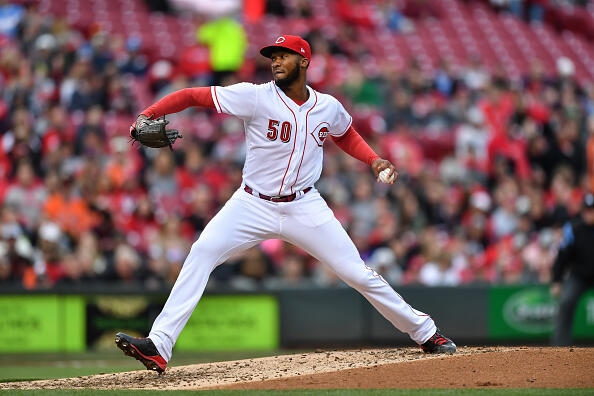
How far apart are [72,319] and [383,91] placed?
628 cm

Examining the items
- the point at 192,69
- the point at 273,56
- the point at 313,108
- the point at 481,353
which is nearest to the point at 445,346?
the point at 481,353

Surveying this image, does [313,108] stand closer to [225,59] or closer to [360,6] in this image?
[225,59]

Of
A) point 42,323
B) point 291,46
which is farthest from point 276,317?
point 291,46

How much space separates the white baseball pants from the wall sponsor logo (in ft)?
17.5

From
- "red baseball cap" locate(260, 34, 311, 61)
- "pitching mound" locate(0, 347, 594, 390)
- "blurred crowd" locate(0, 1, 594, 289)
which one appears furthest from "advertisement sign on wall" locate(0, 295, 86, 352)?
"red baseball cap" locate(260, 34, 311, 61)

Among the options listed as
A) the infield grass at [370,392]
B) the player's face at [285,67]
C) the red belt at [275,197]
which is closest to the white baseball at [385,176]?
the red belt at [275,197]

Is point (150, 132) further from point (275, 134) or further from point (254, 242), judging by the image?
point (254, 242)

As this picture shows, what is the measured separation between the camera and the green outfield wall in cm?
1034

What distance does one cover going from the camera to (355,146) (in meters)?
6.49

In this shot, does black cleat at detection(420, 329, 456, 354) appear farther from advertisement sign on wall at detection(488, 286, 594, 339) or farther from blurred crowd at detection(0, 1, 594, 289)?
advertisement sign on wall at detection(488, 286, 594, 339)

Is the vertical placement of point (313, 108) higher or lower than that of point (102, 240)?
higher

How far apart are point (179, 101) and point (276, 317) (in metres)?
5.44

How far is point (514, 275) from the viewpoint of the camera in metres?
11.5

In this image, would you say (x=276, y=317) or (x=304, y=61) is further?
(x=276, y=317)
